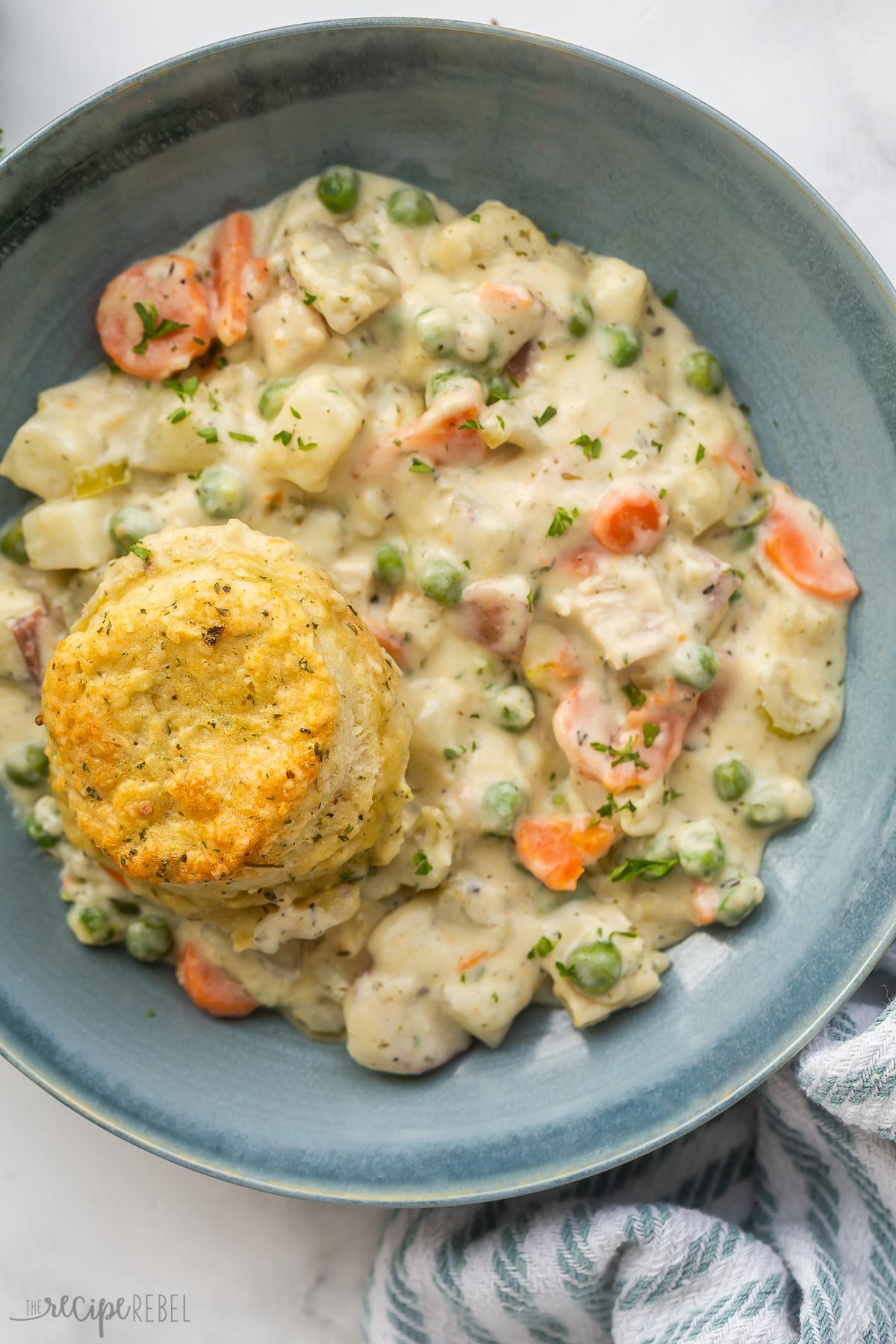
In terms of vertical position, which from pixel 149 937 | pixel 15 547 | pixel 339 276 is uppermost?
pixel 339 276

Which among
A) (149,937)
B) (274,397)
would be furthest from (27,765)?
(274,397)

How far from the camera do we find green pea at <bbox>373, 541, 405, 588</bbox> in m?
3.94

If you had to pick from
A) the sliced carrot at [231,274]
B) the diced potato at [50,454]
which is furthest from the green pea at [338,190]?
the diced potato at [50,454]

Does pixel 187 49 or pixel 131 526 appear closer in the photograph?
pixel 131 526

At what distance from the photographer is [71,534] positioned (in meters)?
4.01

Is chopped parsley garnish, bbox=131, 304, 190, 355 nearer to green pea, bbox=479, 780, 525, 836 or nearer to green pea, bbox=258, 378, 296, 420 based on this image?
green pea, bbox=258, 378, 296, 420

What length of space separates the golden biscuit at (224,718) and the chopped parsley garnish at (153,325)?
0.82 m

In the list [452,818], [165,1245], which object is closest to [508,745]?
[452,818]

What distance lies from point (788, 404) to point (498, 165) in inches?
51.5

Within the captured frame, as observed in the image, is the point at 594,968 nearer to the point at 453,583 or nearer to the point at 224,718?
the point at 453,583

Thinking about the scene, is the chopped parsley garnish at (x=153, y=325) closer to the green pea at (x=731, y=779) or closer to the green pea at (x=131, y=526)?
the green pea at (x=131, y=526)

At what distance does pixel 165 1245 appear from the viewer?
459 centimetres

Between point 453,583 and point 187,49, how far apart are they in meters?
2.31

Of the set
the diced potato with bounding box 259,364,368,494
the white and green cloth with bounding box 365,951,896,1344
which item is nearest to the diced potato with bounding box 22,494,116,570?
the diced potato with bounding box 259,364,368,494
